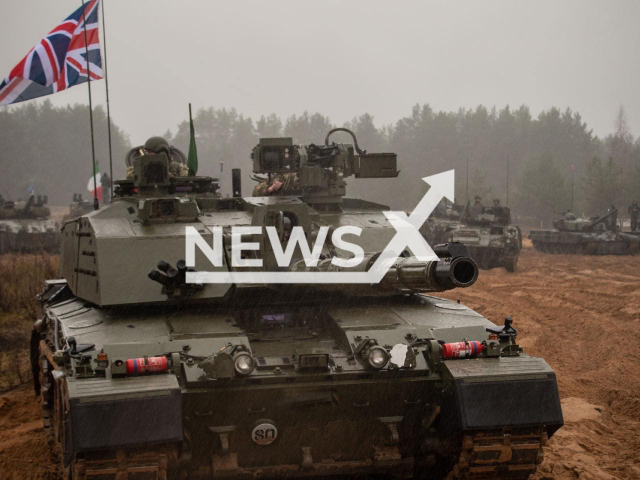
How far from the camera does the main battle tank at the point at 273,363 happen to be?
6.56 metres

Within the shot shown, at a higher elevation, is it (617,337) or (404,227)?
(404,227)

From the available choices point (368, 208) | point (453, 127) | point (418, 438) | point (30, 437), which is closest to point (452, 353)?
point (418, 438)

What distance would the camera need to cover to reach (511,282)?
2342cm

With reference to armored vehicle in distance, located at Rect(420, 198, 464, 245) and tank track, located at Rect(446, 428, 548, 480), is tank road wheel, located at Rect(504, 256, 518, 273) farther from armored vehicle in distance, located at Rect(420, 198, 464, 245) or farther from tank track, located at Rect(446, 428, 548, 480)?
tank track, located at Rect(446, 428, 548, 480)

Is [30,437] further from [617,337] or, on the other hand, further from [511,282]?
[511,282]

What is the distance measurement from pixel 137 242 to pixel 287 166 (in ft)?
7.47

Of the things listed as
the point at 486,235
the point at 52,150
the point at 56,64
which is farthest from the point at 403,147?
the point at 56,64

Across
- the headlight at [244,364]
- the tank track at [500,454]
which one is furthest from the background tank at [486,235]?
the headlight at [244,364]

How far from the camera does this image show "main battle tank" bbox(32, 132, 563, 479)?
21.5ft

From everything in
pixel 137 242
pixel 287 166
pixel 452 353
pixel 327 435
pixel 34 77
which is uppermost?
pixel 34 77

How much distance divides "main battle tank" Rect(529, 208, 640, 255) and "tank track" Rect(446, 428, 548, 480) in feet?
81.2

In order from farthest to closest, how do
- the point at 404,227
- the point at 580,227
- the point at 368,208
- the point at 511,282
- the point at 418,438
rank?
the point at 580,227 < the point at 511,282 < the point at 368,208 < the point at 404,227 < the point at 418,438

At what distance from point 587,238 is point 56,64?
21.4 metres

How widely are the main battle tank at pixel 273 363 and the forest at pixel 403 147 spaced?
38.6 metres
